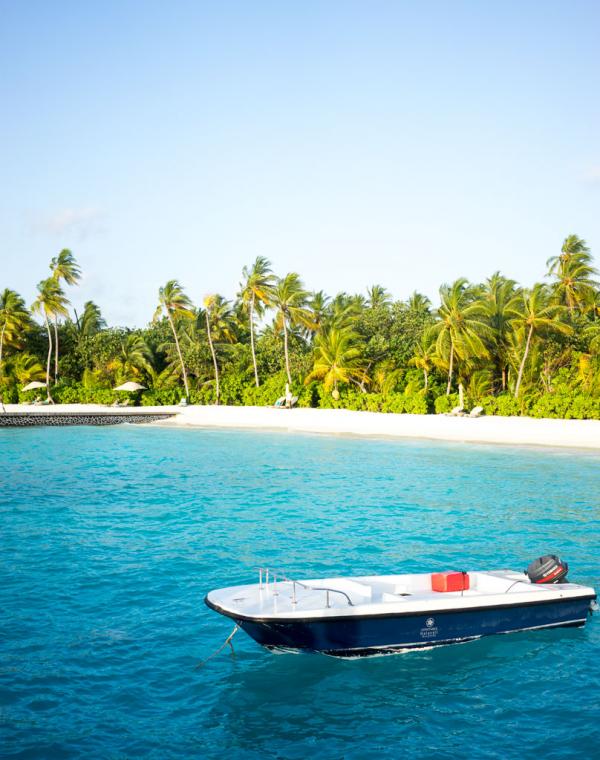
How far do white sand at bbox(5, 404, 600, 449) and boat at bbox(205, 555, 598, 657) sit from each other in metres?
23.4

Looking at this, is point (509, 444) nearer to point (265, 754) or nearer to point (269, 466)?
point (269, 466)

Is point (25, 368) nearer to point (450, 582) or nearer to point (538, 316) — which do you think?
point (538, 316)

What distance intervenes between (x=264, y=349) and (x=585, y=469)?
3067 cm

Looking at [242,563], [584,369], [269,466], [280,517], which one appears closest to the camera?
[242,563]

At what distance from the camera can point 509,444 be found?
34312 mm

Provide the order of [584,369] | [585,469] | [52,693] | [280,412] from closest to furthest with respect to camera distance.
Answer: [52,693] < [585,469] < [584,369] < [280,412]

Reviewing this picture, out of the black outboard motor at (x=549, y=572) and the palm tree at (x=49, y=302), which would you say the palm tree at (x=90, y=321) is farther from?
the black outboard motor at (x=549, y=572)

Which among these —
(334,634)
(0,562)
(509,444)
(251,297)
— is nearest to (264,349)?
(251,297)

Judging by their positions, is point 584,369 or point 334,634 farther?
point 584,369

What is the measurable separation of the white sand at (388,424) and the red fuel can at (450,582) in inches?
946

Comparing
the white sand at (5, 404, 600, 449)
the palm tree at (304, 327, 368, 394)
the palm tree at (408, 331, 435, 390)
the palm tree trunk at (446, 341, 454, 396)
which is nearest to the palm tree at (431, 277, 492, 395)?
the palm tree trunk at (446, 341, 454, 396)

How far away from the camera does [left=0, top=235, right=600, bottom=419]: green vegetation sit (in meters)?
40.4

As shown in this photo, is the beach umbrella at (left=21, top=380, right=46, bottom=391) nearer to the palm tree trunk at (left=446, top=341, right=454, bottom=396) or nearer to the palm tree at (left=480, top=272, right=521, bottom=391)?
the palm tree trunk at (left=446, top=341, right=454, bottom=396)

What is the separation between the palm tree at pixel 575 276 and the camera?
5222 cm
